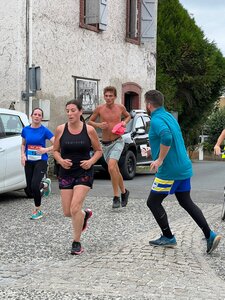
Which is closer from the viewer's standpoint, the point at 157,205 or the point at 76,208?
the point at 76,208

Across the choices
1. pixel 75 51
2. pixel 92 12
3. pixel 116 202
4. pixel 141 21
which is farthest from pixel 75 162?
pixel 141 21

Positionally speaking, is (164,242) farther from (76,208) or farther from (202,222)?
(76,208)

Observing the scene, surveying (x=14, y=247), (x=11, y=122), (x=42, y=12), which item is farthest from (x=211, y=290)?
(x=42, y=12)

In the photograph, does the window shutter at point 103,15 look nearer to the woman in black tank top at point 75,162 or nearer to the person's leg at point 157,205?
the woman in black tank top at point 75,162

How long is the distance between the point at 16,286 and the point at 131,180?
9.96 meters

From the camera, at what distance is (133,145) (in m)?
15.0

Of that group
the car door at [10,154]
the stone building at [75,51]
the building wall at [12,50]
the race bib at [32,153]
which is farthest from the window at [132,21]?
the race bib at [32,153]

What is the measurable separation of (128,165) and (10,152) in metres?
5.23

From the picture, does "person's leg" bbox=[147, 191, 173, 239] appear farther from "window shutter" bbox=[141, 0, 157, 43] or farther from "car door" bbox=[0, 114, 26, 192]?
"window shutter" bbox=[141, 0, 157, 43]

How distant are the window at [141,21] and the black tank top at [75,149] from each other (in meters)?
14.7

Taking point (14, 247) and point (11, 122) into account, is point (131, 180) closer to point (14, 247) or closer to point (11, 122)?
point (11, 122)

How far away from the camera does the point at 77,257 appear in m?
6.00

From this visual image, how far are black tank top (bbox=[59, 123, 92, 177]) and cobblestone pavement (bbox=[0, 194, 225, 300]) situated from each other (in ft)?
2.92

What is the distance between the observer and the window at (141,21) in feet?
67.4
